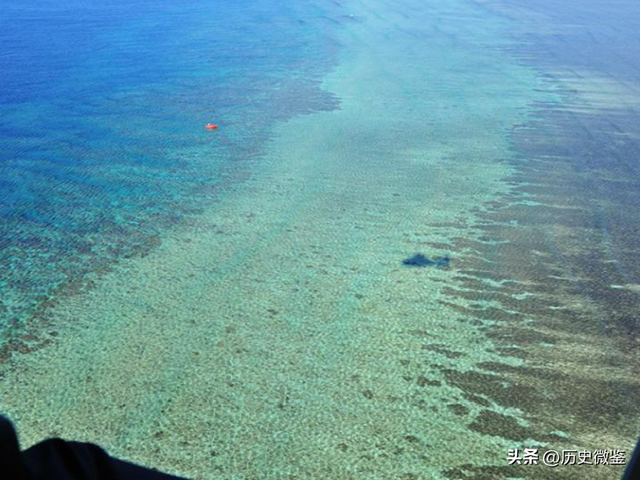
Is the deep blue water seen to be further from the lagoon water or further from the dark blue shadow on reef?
the dark blue shadow on reef

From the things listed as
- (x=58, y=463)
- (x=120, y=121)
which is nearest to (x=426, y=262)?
(x=58, y=463)

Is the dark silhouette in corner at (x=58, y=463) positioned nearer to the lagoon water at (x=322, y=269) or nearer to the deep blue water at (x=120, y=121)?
the lagoon water at (x=322, y=269)

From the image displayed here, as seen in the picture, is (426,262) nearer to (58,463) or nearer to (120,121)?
(58,463)

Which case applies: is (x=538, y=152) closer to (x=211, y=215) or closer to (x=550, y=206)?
(x=550, y=206)

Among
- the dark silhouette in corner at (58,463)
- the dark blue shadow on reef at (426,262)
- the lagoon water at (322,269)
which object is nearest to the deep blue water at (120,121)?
the lagoon water at (322,269)

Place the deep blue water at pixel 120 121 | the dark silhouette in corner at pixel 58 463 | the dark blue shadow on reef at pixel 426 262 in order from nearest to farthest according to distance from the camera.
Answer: the dark silhouette in corner at pixel 58 463 → the dark blue shadow on reef at pixel 426 262 → the deep blue water at pixel 120 121

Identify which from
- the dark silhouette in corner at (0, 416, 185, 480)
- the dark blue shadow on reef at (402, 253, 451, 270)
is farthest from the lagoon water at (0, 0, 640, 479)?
the dark silhouette in corner at (0, 416, 185, 480)
